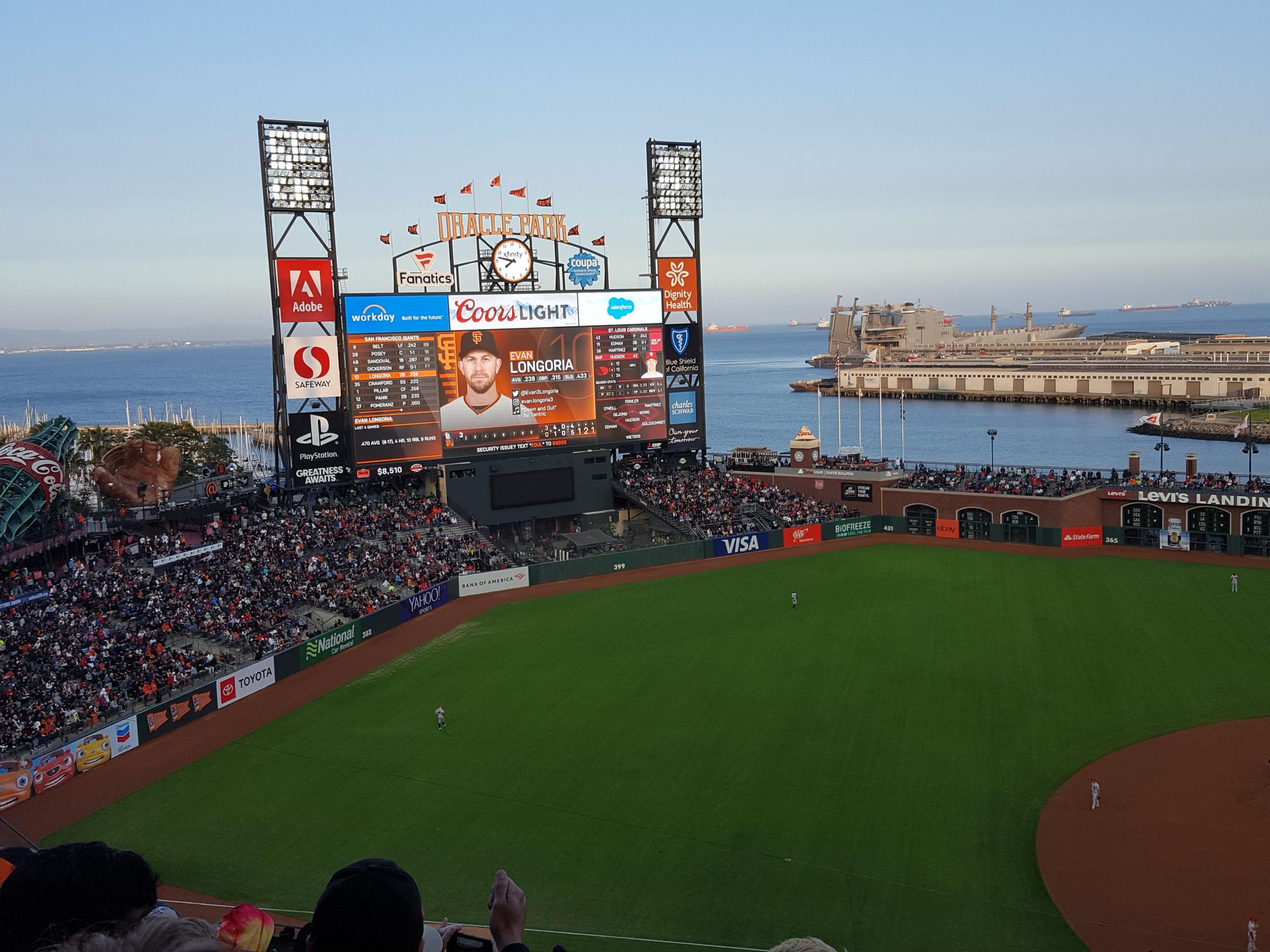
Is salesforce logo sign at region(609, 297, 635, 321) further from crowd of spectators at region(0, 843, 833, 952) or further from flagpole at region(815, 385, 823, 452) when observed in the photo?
crowd of spectators at region(0, 843, 833, 952)

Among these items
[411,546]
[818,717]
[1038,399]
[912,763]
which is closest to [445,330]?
[411,546]

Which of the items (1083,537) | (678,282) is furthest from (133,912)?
(678,282)

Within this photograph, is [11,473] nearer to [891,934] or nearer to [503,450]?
[503,450]

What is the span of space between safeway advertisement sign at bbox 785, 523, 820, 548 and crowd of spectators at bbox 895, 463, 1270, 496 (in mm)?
5455

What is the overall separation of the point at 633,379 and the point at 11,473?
27.6 metres

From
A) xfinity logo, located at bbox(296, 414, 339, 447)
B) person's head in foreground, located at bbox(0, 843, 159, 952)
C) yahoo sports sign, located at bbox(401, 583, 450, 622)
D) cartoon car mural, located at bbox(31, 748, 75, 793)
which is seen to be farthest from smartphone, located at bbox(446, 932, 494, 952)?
xfinity logo, located at bbox(296, 414, 339, 447)

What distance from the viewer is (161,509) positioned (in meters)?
44.8

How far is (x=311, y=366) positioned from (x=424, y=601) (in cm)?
1214

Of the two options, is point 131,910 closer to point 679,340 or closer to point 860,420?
point 679,340

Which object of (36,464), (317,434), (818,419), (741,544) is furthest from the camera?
(818,419)

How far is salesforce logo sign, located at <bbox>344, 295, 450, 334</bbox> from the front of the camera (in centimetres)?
4597

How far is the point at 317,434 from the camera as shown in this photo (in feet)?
152

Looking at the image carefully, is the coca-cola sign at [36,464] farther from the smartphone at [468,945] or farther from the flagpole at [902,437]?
the smartphone at [468,945]

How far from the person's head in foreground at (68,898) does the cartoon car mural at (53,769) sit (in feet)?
88.3
